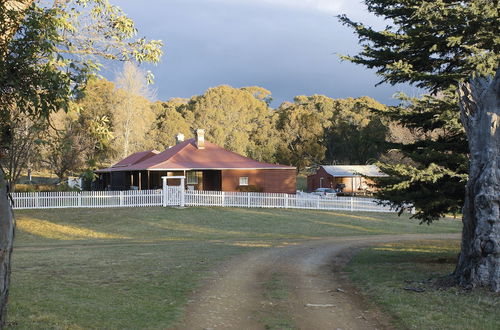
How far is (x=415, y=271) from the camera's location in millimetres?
12102

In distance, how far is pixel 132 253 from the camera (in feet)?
51.7

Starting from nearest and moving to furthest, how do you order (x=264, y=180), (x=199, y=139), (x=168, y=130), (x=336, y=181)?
(x=264, y=180) < (x=199, y=139) < (x=336, y=181) < (x=168, y=130)

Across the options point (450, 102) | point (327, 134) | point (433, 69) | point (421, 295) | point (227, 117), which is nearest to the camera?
point (421, 295)

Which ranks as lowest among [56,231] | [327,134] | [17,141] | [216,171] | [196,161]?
[56,231]

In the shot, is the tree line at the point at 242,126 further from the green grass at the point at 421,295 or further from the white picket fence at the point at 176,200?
the green grass at the point at 421,295

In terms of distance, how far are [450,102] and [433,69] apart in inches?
83.6

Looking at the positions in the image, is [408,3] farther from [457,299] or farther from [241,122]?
[241,122]

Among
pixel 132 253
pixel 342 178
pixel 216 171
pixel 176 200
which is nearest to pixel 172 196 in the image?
pixel 176 200

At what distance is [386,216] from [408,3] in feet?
68.0

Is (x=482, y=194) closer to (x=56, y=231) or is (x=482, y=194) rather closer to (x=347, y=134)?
(x=56, y=231)

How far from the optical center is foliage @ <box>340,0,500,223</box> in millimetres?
12250

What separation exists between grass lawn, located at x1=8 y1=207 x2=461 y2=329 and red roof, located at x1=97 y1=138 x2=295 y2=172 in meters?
5.78

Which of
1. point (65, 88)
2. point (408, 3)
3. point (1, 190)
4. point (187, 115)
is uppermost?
point (187, 115)

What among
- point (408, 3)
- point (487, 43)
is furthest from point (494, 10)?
point (408, 3)
